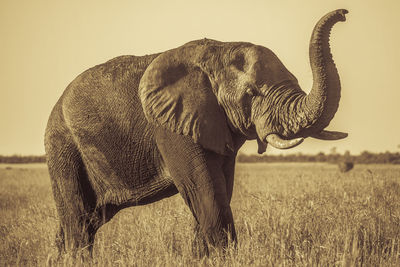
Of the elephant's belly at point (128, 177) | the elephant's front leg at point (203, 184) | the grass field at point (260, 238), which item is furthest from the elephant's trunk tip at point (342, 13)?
the elephant's belly at point (128, 177)

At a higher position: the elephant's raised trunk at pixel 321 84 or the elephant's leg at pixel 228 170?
the elephant's raised trunk at pixel 321 84

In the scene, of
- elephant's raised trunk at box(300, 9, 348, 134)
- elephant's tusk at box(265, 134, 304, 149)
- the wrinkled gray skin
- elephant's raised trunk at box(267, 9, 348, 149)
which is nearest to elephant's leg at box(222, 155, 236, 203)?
the wrinkled gray skin

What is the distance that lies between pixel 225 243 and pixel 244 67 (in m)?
1.84

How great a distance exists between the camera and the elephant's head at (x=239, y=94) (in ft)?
21.1

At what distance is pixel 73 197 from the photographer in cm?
818

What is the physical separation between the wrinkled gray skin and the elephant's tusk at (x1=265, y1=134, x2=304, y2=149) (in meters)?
0.01

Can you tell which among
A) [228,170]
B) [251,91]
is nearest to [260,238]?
[228,170]

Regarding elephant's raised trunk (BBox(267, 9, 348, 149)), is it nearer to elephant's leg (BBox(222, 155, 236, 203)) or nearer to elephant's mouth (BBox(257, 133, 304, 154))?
elephant's mouth (BBox(257, 133, 304, 154))

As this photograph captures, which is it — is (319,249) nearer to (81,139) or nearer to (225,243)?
(225,243)

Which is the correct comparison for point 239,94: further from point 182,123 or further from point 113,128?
point 113,128

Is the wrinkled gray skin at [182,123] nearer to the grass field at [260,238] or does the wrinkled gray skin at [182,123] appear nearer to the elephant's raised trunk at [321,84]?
the elephant's raised trunk at [321,84]

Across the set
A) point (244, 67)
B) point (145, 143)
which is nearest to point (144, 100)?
point (145, 143)

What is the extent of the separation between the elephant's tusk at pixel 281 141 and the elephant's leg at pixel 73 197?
8.55 ft

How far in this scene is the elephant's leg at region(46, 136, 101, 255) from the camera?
8156mm
